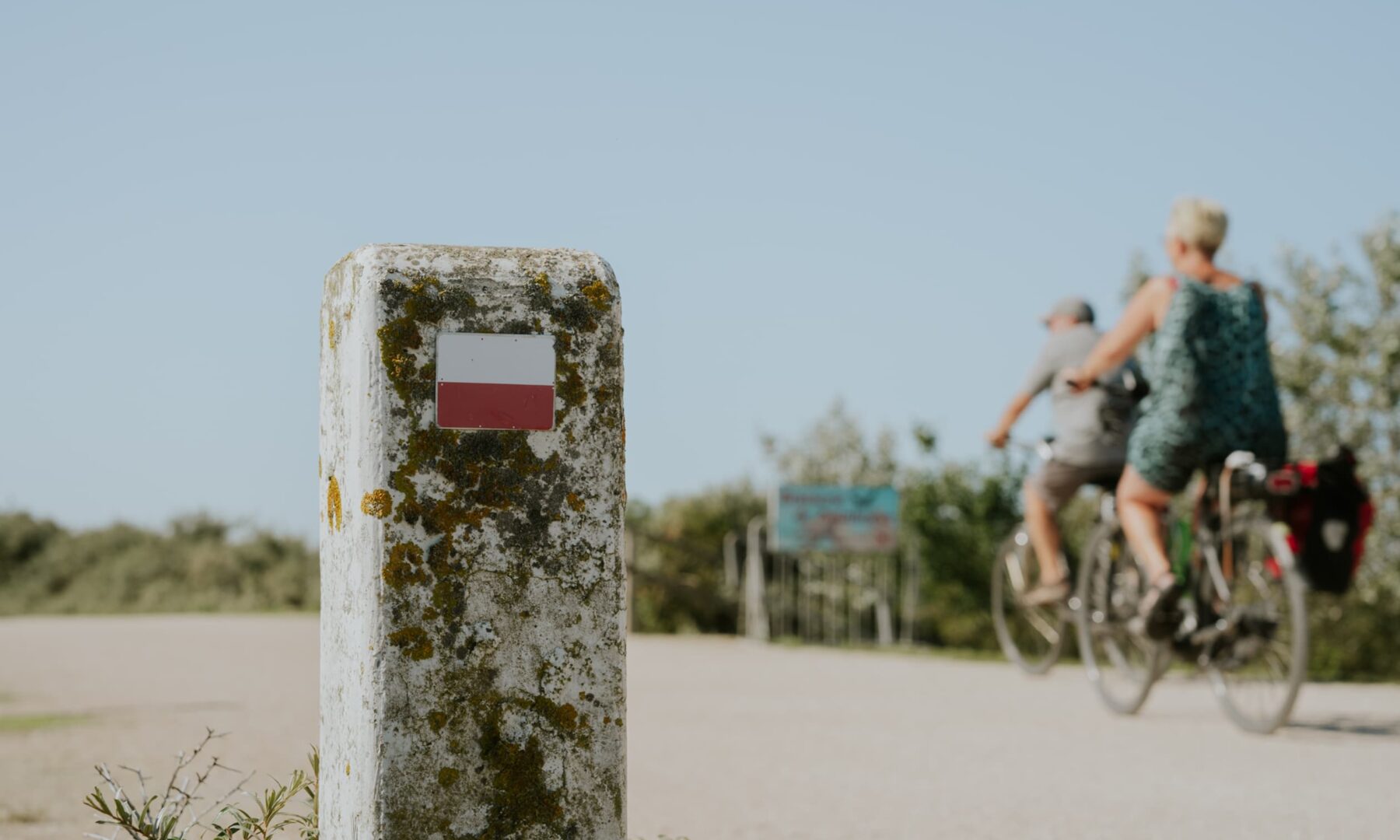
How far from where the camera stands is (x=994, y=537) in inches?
741

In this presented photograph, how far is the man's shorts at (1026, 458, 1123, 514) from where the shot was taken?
848 cm

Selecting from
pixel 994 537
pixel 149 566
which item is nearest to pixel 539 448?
pixel 994 537

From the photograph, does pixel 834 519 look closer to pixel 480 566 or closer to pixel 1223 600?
pixel 1223 600

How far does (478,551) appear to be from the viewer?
280 centimetres

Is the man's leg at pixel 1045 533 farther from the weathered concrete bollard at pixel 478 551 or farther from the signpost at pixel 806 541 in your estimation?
the signpost at pixel 806 541

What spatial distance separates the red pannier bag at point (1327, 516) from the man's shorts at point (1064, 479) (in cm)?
190

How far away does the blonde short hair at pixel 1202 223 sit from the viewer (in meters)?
7.07

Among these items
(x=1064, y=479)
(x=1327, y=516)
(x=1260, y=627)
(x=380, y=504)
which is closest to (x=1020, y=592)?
(x=1064, y=479)

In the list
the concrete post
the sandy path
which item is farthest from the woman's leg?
the concrete post

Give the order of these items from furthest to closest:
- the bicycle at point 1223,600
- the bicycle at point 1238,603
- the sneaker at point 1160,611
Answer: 1. the sneaker at point 1160,611
2. the bicycle at point 1223,600
3. the bicycle at point 1238,603

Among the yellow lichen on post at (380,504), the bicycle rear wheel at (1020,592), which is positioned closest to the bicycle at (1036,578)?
the bicycle rear wheel at (1020,592)

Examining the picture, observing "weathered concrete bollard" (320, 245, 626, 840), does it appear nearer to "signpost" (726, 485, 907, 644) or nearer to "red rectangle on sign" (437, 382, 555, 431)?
"red rectangle on sign" (437, 382, 555, 431)

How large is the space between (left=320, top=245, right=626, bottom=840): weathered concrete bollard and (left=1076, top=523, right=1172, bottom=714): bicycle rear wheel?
5.35 m

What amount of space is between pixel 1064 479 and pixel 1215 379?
1.84m
